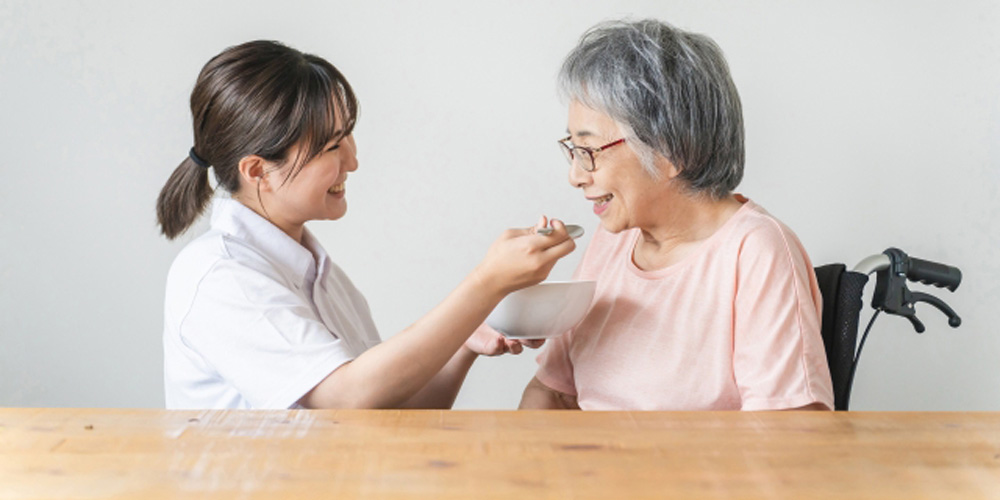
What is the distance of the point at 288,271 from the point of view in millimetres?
1601

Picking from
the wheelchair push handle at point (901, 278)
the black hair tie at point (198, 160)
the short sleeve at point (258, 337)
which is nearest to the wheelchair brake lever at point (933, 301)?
the wheelchair push handle at point (901, 278)

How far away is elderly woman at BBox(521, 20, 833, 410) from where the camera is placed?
136 centimetres

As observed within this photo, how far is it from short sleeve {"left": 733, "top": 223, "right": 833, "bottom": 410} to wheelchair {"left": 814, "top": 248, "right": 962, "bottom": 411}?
0.09m

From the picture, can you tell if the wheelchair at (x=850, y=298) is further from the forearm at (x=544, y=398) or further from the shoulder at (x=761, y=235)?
the forearm at (x=544, y=398)

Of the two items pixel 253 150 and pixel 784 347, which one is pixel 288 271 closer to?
pixel 253 150

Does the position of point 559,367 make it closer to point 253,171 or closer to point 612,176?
point 612,176

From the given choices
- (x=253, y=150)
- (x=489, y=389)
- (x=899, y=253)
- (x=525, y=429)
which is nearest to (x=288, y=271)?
(x=253, y=150)

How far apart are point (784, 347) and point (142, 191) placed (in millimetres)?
2107

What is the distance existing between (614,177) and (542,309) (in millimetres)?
264

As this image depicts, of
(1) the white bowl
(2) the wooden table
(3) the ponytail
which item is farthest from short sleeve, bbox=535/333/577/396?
(2) the wooden table

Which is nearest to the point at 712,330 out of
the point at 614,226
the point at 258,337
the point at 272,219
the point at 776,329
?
the point at 776,329

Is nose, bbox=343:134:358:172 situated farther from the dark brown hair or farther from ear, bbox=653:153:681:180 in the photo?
ear, bbox=653:153:681:180

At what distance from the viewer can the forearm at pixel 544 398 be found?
1.72 meters

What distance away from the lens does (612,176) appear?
1516 mm
